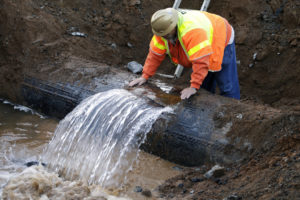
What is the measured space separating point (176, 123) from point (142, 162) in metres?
0.60

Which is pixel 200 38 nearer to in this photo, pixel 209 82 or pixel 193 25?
pixel 193 25

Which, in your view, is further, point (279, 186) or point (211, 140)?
point (211, 140)

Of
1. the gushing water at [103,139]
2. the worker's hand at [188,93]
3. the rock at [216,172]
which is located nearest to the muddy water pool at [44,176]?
the gushing water at [103,139]

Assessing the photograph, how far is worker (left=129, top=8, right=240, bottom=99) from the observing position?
12.8 feet

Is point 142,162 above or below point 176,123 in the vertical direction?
below

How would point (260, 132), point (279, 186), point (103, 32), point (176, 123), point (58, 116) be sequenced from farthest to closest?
point (103, 32) → point (58, 116) → point (176, 123) → point (260, 132) → point (279, 186)

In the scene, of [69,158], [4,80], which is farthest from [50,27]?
[69,158]

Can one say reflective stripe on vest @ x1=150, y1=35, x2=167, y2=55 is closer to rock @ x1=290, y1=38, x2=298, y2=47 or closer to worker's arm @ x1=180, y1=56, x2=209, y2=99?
worker's arm @ x1=180, y1=56, x2=209, y2=99

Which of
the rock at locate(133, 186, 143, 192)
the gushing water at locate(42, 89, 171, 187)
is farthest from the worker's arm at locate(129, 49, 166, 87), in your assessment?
the rock at locate(133, 186, 143, 192)

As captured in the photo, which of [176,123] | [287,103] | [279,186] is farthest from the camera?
[287,103]

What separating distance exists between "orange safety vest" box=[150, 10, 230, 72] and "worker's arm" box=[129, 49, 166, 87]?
0.27 feet

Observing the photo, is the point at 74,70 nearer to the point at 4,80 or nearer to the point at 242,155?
the point at 4,80

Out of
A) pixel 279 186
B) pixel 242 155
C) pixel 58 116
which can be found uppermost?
pixel 279 186

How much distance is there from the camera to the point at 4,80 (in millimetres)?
5602
